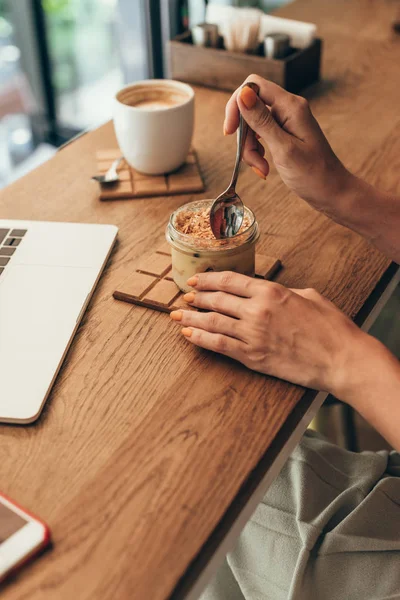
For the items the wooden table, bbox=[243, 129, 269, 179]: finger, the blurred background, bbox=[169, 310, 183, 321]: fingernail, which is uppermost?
bbox=[243, 129, 269, 179]: finger

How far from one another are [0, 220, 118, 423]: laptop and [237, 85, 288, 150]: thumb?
29cm

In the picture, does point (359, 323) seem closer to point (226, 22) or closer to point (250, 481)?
→ point (250, 481)

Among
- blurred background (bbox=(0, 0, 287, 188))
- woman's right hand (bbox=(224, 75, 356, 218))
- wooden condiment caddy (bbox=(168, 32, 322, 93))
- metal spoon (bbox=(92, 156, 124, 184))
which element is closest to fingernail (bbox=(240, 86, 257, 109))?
woman's right hand (bbox=(224, 75, 356, 218))

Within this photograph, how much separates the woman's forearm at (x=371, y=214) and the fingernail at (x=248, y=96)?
213mm

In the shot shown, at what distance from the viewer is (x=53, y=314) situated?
88 cm

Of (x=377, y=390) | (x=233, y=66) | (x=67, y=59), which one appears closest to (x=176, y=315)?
(x=377, y=390)

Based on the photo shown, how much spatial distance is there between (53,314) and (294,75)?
3.23 feet

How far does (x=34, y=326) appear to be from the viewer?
852 mm

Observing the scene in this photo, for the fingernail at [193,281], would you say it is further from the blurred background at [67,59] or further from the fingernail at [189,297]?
the blurred background at [67,59]

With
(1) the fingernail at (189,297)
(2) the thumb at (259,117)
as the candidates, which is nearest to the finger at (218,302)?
(1) the fingernail at (189,297)

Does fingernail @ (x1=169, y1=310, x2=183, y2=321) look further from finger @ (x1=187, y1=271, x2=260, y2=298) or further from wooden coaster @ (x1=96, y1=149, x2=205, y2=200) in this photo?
wooden coaster @ (x1=96, y1=149, x2=205, y2=200)

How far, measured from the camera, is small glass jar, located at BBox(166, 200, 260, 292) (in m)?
0.85

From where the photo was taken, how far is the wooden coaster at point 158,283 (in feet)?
2.95

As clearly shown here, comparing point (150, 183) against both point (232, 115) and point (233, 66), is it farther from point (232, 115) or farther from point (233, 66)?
point (233, 66)
